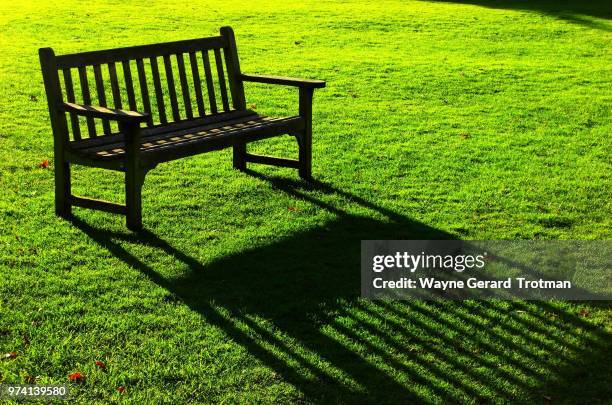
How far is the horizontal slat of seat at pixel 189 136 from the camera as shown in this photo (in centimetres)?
736

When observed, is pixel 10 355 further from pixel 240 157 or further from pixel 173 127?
pixel 240 157

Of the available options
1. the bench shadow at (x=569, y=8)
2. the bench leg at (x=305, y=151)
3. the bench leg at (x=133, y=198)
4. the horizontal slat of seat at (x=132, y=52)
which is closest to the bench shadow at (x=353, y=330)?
the bench leg at (x=133, y=198)

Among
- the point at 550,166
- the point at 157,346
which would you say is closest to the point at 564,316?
the point at 157,346

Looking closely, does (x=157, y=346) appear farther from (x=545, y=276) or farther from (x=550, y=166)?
(x=550, y=166)

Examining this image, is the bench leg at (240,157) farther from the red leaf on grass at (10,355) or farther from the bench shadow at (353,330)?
the red leaf on grass at (10,355)

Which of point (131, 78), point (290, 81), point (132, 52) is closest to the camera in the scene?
point (132, 52)

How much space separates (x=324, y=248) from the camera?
7.31m

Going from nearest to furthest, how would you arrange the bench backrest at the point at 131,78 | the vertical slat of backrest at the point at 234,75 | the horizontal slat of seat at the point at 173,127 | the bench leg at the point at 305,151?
the bench backrest at the point at 131,78
the horizontal slat of seat at the point at 173,127
the bench leg at the point at 305,151
the vertical slat of backrest at the point at 234,75

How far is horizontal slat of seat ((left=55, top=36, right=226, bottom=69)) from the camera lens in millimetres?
7559

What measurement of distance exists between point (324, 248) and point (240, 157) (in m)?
2.29

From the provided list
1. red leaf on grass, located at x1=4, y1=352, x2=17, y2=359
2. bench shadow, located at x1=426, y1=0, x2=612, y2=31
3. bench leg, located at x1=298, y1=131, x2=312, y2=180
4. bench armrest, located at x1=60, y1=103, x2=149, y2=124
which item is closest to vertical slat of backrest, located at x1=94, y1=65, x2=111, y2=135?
bench armrest, located at x1=60, y1=103, x2=149, y2=124

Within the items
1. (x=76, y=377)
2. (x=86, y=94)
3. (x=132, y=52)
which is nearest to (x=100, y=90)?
(x=86, y=94)

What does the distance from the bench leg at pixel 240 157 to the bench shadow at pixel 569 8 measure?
14112 millimetres

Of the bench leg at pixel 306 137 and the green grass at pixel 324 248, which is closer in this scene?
the green grass at pixel 324 248
